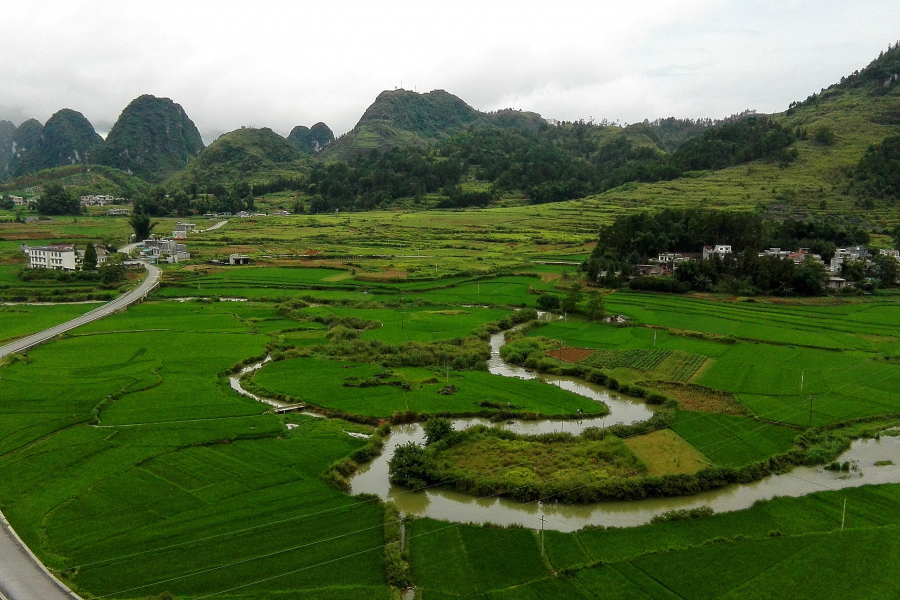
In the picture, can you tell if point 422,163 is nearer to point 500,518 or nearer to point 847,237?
point 847,237

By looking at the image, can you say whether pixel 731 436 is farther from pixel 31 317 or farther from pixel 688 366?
pixel 31 317

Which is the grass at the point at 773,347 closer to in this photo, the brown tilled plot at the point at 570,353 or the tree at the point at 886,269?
the brown tilled plot at the point at 570,353

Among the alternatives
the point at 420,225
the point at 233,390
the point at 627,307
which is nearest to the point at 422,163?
the point at 420,225

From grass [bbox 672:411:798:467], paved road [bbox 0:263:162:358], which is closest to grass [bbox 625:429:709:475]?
grass [bbox 672:411:798:467]

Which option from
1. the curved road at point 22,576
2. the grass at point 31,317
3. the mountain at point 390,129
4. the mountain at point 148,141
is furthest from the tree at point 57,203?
the curved road at point 22,576

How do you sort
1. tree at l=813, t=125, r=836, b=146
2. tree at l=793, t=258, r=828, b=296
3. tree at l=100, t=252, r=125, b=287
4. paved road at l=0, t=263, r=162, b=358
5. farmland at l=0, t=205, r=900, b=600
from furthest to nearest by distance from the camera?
tree at l=813, t=125, r=836, b=146
tree at l=100, t=252, r=125, b=287
tree at l=793, t=258, r=828, b=296
paved road at l=0, t=263, r=162, b=358
farmland at l=0, t=205, r=900, b=600

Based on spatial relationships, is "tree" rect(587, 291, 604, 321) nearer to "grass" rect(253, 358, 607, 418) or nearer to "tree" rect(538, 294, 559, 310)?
"tree" rect(538, 294, 559, 310)
